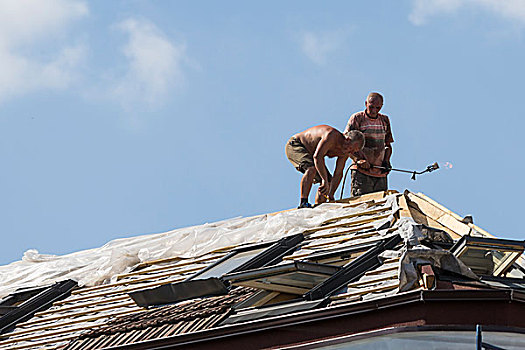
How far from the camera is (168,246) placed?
13711mm

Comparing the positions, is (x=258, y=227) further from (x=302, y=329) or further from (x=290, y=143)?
(x=302, y=329)

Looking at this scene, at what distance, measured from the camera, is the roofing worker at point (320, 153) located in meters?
15.1

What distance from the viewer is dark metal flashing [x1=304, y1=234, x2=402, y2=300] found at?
943cm

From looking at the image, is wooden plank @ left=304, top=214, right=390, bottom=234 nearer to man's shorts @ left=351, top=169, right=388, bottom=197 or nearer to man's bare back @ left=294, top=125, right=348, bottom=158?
man's bare back @ left=294, top=125, right=348, bottom=158

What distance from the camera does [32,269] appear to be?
15.0 m

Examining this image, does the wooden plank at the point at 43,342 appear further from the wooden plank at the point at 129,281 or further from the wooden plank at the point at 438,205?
the wooden plank at the point at 438,205

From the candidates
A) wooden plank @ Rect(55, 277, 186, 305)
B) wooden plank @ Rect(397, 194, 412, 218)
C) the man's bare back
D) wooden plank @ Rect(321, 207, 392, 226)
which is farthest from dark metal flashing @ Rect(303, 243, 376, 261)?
the man's bare back

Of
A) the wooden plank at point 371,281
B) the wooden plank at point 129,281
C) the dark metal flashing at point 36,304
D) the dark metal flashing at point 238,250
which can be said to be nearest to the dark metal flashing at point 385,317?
the wooden plank at point 371,281

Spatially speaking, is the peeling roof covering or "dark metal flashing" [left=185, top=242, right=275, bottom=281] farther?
"dark metal flashing" [left=185, top=242, right=275, bottom=281]

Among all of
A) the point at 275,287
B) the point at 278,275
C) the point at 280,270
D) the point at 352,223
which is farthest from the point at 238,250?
the point at 280,270

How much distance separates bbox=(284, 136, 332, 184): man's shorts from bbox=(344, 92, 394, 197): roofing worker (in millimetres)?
531

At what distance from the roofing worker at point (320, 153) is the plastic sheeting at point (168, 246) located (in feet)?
4.76

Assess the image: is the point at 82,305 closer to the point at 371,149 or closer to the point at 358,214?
the point at 358,214

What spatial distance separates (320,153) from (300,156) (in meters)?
1.11
